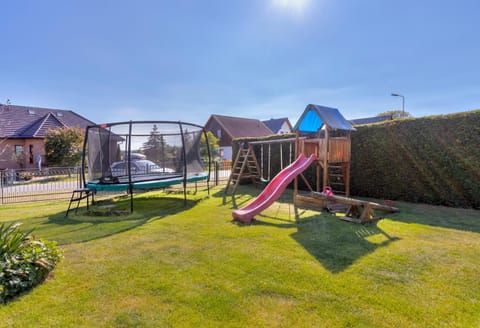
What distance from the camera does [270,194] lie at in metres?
5.63

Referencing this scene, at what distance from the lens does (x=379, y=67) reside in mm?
9477

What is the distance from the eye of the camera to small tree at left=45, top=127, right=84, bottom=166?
17703mm

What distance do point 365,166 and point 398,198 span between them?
1.26 metres

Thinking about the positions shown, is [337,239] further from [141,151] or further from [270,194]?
[141,151]

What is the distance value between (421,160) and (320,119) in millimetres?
2849

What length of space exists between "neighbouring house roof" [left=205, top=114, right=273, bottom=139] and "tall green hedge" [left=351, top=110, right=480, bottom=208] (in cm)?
2152

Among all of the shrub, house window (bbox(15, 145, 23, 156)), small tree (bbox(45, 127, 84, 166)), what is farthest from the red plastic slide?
house window (bbox(15, 145, 23, 156))

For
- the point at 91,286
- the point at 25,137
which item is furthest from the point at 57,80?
the point at 91,286

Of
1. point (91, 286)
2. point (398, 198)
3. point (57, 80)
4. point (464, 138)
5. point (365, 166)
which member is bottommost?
point (91, 286)

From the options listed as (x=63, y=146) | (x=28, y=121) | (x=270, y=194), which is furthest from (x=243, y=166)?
(x=28, y=121)

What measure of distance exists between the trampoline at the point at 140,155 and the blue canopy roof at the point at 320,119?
3339 millimetres

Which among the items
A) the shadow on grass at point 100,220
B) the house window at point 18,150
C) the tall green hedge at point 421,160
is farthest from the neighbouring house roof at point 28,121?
the tall green hedge at point 421,160

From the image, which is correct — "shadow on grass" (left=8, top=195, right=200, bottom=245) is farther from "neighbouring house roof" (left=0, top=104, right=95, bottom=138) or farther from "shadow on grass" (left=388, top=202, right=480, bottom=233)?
"neighbouring house roof" (left=0, top=104, right=95, bottom=138)

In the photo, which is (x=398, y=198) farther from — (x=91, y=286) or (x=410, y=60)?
(x=91, y=286)
